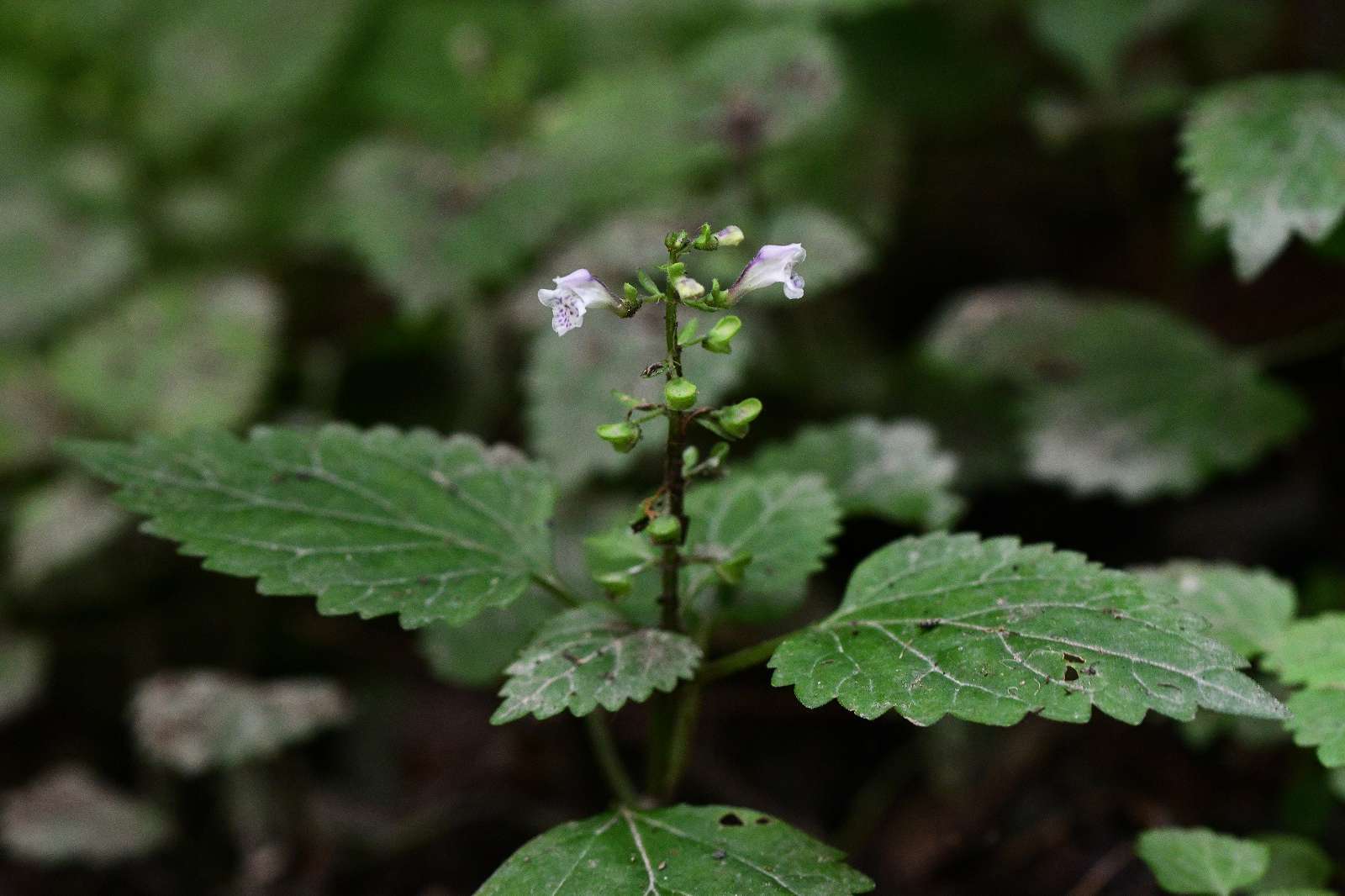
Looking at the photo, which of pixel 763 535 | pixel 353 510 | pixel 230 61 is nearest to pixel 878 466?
pixel 763 535

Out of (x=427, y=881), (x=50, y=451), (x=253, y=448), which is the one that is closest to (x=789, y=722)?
(x=427, y=881)

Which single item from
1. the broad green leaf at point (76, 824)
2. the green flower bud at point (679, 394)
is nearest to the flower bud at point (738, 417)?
the green flower bud at point (679, 394)

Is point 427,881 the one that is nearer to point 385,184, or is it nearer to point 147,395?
point 147,395

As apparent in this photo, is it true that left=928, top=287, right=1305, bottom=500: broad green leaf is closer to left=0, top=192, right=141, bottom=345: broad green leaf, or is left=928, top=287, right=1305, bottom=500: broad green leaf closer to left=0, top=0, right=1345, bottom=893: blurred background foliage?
left=0, top=0, right=1345, bottom=893: blurred background foliage

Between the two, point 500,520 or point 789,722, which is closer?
point 500,520

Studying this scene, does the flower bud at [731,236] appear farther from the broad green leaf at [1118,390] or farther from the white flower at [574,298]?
the broad green leaf at [1118,390]

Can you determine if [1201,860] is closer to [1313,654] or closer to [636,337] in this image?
[1313,654]
